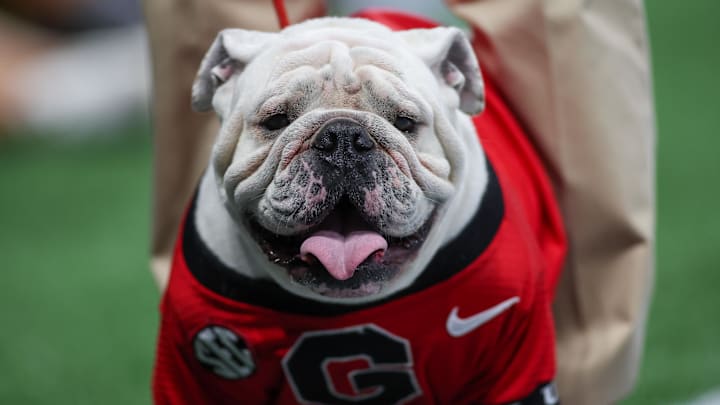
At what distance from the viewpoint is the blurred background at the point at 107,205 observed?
246cm

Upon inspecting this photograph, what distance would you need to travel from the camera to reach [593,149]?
1.87 metres

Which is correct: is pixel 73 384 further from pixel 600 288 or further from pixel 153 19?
pixel 600 288

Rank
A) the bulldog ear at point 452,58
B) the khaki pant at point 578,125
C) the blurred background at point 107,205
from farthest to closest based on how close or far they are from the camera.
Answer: the blurred background at point 107,205
the khaki pant at point 578,125
the bulldog ear at point 452,58

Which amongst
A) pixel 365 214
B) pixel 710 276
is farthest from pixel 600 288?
pixel 710 276

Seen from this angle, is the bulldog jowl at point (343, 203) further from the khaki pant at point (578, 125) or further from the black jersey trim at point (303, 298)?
the khaki pant at point (578, 125)

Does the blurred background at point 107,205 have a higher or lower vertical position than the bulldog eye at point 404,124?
lower

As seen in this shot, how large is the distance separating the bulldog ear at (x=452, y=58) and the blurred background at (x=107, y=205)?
3.45 ft

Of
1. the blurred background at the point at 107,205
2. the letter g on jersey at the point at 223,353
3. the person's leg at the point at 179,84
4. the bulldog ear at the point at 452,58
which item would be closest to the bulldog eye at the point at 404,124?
the bulldog ear at the point at 452,58

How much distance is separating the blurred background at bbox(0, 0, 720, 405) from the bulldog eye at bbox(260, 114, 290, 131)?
1.21 meters

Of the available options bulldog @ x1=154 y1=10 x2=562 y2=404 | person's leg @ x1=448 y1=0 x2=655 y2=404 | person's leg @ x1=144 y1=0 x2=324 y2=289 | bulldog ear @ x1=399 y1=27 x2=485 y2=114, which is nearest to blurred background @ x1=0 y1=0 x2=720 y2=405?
person's leg @ x1=448 y1=0 x2=655 y2=404

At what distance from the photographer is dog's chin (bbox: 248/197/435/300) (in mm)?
1357

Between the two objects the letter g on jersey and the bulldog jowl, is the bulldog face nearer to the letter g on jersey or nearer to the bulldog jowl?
the bulldog jowl

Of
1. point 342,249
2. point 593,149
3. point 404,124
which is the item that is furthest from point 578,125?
point 342,249

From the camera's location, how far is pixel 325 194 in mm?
1316
